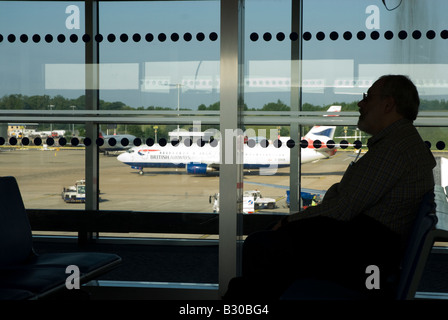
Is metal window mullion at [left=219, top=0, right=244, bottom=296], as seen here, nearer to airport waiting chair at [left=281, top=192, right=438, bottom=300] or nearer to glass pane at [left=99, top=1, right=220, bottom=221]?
glass pane at [left=99, top=1, right=220, bottom=221]

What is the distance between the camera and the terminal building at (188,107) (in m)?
3.45

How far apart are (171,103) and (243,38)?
0.66 metres

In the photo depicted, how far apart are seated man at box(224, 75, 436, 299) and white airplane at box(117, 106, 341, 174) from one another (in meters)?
1.00

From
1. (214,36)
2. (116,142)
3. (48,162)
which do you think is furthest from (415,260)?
(48,162)

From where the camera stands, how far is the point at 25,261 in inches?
116

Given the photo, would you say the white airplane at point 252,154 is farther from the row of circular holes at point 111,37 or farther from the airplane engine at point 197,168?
the row of circular holes at point 111,37

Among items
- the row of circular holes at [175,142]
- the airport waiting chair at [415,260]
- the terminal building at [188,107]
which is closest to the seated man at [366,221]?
the airport waiting chair at [415,260]

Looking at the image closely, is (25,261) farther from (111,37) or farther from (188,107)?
(111,37)

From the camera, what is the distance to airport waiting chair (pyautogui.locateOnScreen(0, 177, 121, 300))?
2.44 m

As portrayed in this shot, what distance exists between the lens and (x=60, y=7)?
381 cm

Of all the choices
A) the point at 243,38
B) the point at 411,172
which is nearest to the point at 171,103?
the point at 243,38

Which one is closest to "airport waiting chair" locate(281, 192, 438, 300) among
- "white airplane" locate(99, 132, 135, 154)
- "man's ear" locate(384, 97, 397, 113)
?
"man's ear" locate(384, 97, 397, 113)

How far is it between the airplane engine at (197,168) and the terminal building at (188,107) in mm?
42

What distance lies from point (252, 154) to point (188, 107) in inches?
21.6
